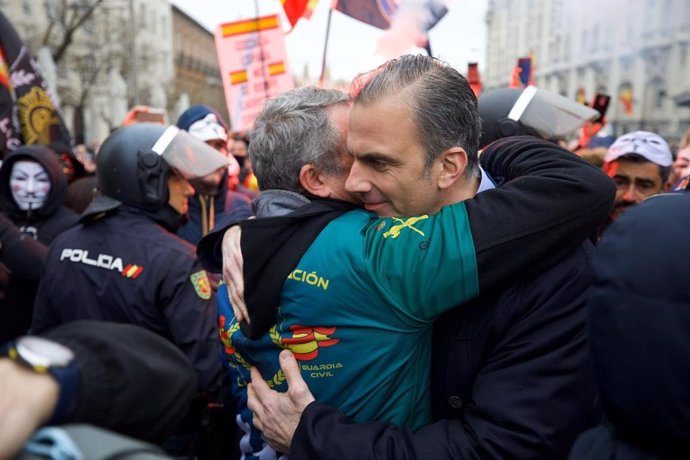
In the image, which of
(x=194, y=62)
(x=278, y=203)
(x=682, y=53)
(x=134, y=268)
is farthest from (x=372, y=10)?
(x=194, y=62)

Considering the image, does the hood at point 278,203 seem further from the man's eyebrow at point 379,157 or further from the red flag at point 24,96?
the red flag at point 24,96

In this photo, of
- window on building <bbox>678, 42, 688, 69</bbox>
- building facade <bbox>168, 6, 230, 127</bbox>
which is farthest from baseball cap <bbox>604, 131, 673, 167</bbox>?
building facade <bbox>168, 6, 230, 127</bbox>

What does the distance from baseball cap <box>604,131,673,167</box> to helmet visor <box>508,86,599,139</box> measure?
1578 millimetres

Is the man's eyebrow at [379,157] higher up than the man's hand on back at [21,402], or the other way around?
the man's eyebrow at [379,157]

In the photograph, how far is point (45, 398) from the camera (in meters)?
0.91

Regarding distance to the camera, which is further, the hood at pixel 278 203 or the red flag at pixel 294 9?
the red flag at pixel 294 9

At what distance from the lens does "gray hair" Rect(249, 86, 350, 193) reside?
1.88 meters

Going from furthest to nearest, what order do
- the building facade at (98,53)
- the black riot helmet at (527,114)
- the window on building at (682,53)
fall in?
1. the building facade at (98,53)
2. the window on building at (682,53)
3. the black riot helmet at (527,114)

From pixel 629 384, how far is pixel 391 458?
0.71 m

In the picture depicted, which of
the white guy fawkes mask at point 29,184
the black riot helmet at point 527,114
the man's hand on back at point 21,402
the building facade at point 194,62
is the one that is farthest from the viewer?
the building facade at point 194,62

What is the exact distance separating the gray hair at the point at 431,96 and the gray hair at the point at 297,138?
21cm

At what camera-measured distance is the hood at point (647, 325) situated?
0.94 metres

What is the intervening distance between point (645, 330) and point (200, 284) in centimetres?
221

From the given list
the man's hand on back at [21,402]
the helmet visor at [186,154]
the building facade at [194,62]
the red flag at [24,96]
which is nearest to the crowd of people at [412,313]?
the man's hand on back at [21,402]
